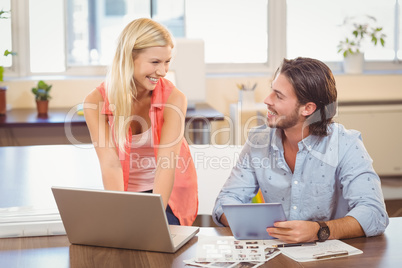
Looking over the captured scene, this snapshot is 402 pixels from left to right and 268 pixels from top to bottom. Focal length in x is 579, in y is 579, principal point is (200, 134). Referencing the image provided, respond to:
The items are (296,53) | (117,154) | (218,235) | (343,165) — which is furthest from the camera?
(296,53)

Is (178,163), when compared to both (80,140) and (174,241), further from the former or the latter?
(80,140)

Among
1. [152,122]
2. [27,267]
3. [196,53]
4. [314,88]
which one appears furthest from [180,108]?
[196,53]

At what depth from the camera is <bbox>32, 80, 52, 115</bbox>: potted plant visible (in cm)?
409

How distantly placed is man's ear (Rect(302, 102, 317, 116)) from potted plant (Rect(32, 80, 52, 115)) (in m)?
2.48

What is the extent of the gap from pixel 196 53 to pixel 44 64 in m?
1.33

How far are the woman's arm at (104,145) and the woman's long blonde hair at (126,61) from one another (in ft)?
0.16

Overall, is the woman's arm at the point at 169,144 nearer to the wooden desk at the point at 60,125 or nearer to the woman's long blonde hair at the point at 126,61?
the woman's long blonde hair at the point at 126,61

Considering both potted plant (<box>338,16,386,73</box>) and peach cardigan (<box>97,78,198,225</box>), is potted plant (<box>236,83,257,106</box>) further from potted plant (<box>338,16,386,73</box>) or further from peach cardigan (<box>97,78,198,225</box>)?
peach cardigan (<box>97,78,198,225</box>)

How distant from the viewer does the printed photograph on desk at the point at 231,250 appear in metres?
1.59

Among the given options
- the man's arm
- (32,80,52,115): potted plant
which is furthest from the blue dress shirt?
(32,80,52,115): potted plant

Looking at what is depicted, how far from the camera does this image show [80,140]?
4352 millimetres

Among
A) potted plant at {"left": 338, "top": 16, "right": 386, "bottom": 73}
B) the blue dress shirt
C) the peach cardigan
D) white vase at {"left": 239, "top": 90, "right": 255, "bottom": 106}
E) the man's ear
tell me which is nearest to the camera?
the blue dress shirt

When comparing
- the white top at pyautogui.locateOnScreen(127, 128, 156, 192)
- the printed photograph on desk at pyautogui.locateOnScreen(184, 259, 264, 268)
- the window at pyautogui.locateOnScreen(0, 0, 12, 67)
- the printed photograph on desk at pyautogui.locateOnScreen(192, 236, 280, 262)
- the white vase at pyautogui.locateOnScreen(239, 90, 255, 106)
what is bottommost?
the printed photograph on desk at pyautogui.locateOnScreen(184, 259, 264, 268)

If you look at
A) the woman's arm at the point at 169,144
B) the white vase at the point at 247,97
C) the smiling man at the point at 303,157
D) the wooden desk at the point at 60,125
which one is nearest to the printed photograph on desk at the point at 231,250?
the smiling man at the point at 303,157
